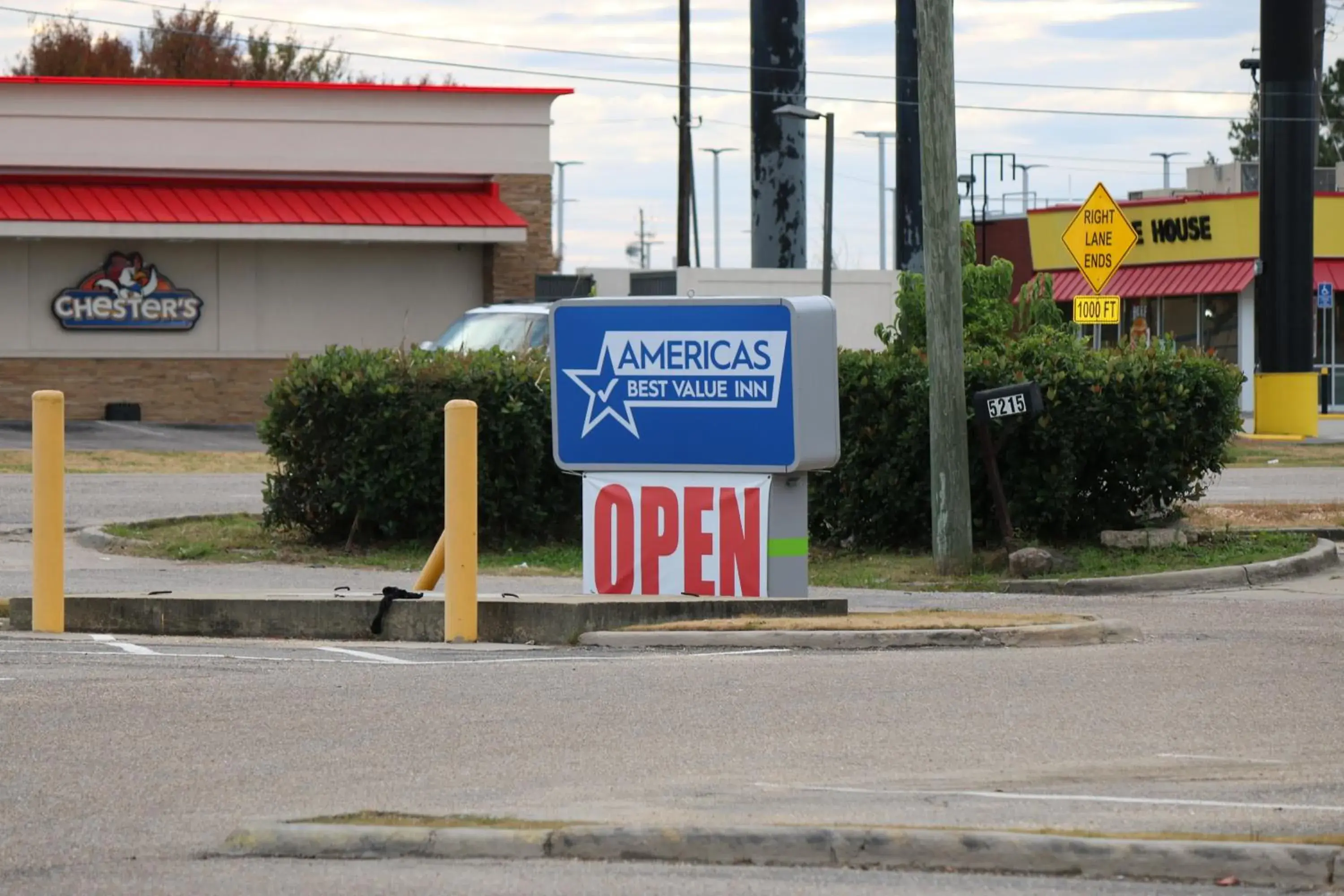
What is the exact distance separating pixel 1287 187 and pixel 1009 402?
21.9m

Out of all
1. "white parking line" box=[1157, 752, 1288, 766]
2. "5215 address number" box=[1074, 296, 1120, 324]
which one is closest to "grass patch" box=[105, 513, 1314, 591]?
"5215 address number" box=[1074, 296, 1120, 324]

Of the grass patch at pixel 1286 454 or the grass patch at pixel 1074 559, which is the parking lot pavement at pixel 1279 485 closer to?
the grass patch at pixel 1286 454

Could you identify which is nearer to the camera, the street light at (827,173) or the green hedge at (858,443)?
the green hedge at (858,443)

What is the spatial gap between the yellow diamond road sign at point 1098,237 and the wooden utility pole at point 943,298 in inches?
267

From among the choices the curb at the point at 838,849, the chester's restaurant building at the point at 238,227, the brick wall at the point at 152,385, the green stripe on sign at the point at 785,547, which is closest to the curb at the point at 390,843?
the curb at the point at 838,849

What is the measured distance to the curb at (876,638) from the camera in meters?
10.9

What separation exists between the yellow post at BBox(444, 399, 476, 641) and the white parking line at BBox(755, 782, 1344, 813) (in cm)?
461

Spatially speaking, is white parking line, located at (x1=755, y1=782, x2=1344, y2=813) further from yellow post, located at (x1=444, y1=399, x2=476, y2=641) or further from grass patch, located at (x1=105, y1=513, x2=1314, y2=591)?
grass patch, located at (x1=105, y1=513, x2=1314, y2=591)

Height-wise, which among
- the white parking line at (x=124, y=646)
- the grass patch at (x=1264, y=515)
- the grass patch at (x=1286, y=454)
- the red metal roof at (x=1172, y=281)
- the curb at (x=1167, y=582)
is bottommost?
the curb at (x=1167, y=582)

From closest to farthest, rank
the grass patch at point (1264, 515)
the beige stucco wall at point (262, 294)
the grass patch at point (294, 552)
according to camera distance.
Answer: the grass patch at point (294, 552) < the grass patch at point (1264, 515) < the beige stucco wall at point (262, 294)

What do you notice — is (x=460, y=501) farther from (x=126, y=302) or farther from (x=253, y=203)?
(x=126, y=302)

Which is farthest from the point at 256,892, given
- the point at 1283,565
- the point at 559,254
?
the point at 559,254

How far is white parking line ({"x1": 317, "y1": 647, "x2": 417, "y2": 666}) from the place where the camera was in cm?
1030

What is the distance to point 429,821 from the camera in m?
6.24
